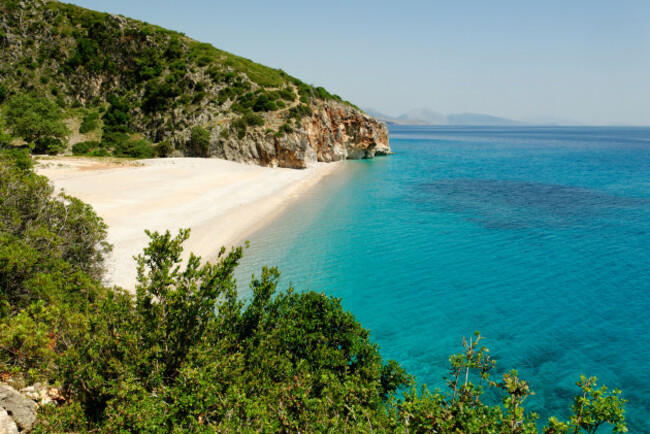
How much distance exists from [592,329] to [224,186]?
29460 millimetres

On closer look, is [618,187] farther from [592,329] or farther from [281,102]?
[281,102]

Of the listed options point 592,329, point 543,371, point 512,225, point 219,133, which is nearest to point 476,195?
point 512,225

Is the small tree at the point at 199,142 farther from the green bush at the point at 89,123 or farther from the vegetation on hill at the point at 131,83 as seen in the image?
the green bush at the point at 89,123

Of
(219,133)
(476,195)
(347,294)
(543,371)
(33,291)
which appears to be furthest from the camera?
(219,133)

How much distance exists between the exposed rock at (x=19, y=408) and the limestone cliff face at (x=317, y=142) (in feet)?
140

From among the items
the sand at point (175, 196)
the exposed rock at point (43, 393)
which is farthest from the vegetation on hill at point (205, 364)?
the sand at point (175, 196)

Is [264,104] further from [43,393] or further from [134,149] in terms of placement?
[43,393]

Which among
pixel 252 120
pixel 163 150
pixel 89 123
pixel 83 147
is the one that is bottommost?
pixel 163 150

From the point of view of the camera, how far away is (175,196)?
2953cm

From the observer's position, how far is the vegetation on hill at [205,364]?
6031mm

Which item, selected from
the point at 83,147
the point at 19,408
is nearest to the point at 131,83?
the point at 83,147

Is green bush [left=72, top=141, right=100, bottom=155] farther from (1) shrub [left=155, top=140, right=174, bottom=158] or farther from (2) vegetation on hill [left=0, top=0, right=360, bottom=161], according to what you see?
(1) shrub [left=155, top=140, right=174, bottom=158]

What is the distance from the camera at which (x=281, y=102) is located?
174 ft

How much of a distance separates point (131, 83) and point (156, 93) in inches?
289
